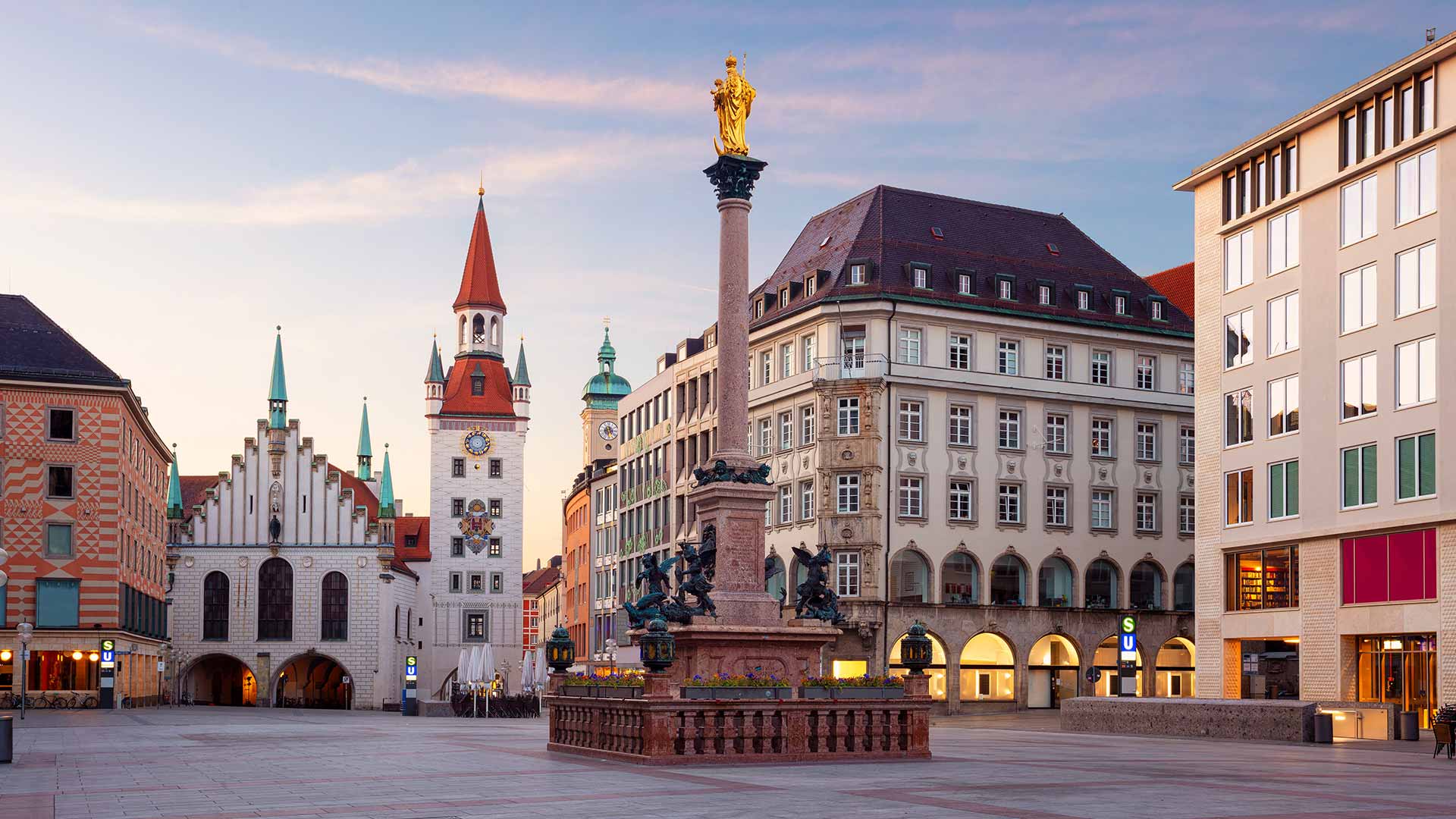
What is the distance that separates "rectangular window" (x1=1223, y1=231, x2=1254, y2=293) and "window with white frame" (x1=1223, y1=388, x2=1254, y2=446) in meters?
3.48

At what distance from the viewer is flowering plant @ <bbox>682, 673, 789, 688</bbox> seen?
26.4 m

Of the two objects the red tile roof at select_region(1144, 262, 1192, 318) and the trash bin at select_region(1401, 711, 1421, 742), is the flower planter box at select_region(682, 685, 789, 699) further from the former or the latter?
the red tile roof at select_region(1144, 262, 1192, 318)

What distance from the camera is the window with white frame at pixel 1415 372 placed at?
149 feet

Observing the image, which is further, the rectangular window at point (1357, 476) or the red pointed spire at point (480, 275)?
the red pointed spire at point (480, 275)

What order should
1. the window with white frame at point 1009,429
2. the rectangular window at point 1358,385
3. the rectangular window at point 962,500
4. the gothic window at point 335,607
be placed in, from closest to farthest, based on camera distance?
1. the rectangular window at point 1358,385
2. the rectangular window at point 962,500
3. the window with white frame at point 1009,429
4. the gothic window at point 335,607

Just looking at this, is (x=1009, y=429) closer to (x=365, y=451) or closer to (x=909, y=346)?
(x=909, y=346)

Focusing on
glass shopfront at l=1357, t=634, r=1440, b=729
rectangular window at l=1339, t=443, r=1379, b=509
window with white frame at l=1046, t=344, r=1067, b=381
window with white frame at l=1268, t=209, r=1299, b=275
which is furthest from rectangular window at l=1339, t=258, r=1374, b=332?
window with white frame at l=1046, t=344, r=1067, b=381

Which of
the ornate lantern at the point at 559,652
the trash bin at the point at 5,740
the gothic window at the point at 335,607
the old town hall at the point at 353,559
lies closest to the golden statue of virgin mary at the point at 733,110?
the ornate lantern at the point at 559,652

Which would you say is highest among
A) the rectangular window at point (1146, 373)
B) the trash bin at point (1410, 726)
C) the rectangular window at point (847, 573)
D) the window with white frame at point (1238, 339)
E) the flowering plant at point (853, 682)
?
the rectangular window at point (1146, 373)

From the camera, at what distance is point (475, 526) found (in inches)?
5094

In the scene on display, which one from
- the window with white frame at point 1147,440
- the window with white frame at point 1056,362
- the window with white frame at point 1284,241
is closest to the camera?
the window with white frame at point 1284,241

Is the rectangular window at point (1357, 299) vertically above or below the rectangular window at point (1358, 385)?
above

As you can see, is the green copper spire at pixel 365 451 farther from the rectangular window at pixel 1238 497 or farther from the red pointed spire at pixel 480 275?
the rectangular window at pixel 1238 497

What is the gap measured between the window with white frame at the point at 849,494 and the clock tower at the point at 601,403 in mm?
84478
